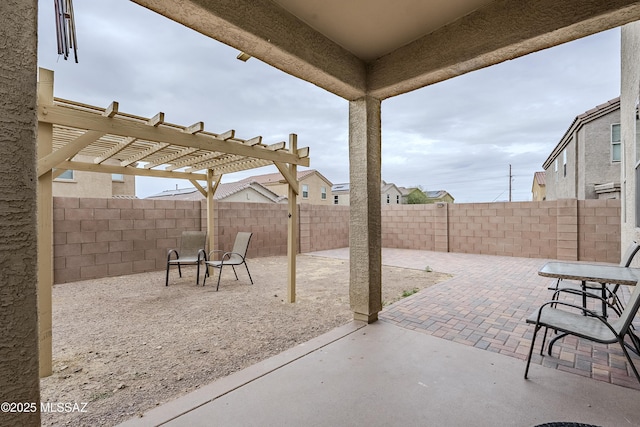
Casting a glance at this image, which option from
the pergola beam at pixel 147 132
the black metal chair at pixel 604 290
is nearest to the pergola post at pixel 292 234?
the pergola beam at pixel 147 132

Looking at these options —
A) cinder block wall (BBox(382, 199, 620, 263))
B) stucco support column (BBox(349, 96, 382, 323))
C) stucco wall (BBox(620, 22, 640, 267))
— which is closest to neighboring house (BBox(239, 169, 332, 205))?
cinder block wall (BBox(382, 199, 620, 263))

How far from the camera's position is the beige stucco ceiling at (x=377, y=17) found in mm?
1949

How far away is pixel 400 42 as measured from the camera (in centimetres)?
247

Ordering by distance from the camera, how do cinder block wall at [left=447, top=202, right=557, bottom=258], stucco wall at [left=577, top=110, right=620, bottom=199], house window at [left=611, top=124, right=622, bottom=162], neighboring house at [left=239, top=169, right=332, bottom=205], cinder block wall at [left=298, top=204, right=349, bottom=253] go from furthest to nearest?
neighboring house at [left=239, top=169, right=332, bottom=205], stucco wall at [left=577, top=110, right=620, bottom=199], house window at [left=611, top=124, right=622, bottom=162], cinder block wall at [left=298, top=204, right=349, bottom=253], cinder block wall at [left=447, top=202, right=557, bottom=258]

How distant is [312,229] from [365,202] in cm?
676

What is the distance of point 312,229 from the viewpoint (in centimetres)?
958

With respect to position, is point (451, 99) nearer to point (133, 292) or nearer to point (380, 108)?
point (380, 108)

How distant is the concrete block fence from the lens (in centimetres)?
542

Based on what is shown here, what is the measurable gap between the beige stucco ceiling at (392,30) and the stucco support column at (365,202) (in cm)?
32

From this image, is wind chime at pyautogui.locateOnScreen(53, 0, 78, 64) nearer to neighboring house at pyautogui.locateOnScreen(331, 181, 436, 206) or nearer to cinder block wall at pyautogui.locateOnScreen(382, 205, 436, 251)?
cinder block wall at pyautogui.locateOnScreen(382, 205, 436, 251)

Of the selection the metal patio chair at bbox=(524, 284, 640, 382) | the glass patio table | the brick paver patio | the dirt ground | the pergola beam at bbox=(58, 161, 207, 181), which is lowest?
the dirt ground

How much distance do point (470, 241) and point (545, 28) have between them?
769 cm

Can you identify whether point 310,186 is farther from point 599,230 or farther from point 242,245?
point 599,230

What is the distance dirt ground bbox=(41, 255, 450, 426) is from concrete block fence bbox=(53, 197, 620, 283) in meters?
0.67
